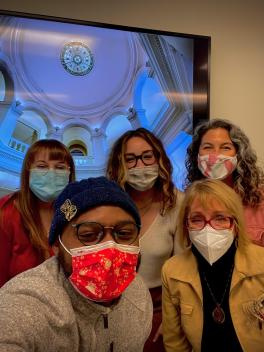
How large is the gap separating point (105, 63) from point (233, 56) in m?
1.11

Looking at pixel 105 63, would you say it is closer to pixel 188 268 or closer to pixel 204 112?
pixel 204 112

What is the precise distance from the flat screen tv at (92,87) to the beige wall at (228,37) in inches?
8.3

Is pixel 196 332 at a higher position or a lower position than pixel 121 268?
lower

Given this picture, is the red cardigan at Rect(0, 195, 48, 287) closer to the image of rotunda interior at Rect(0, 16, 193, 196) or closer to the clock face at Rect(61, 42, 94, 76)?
the image of rotunda interior at Rect(0, 16, 193, 196)

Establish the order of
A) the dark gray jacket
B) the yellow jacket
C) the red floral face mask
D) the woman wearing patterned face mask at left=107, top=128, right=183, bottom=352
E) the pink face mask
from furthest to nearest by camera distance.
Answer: the pink face mask, the woman wearing patterned face mask at left=107, top=128, right=183, bottom=352, the yellow jacket, the red floral face mask, the dark gray jacket

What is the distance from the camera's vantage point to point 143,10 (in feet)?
8.04

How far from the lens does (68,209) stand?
0.93 meters

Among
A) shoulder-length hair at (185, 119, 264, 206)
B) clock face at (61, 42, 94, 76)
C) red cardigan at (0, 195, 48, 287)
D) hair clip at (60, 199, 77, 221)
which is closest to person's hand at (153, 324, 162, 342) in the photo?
red cardigan at (0, 195, 48, 287)

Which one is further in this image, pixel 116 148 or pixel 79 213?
pixel 116 148

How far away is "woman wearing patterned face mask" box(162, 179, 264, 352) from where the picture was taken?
4.52 feet

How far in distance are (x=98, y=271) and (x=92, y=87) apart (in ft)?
5.20

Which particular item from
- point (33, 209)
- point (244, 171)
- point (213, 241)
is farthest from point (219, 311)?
point (33, 209)

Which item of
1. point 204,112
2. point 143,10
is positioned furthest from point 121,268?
point 143,10

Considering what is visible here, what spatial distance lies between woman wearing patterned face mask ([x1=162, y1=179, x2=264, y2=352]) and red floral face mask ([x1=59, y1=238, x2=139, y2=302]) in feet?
1.99
